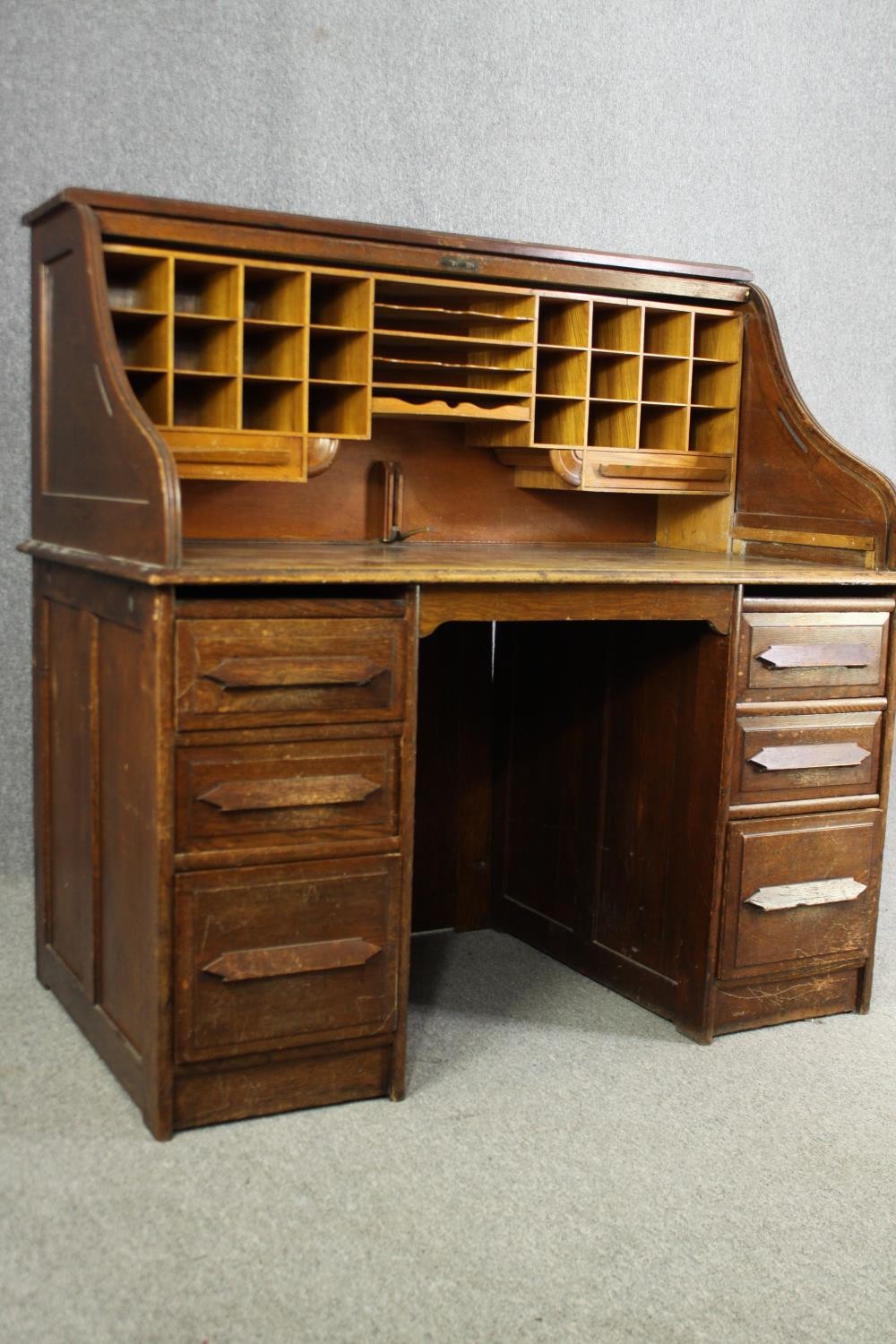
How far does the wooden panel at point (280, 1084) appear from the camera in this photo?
2.42 meters

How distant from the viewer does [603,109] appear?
399 cm

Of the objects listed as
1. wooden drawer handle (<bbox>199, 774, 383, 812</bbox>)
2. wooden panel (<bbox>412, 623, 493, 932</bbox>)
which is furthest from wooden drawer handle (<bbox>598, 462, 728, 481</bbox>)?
wooden drawer handle (<bbox>199, 774, 383, 812</bbox>)

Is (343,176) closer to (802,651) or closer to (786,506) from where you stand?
(786,506)

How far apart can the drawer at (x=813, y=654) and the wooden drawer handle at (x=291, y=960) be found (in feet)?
3.08

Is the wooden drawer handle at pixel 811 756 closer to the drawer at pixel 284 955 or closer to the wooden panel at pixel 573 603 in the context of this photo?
the wooden panel at pixel 573 603

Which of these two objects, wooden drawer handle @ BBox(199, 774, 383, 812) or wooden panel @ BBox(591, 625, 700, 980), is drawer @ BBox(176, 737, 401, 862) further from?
wooden panel @ BBox(591, 625, 700, 980)

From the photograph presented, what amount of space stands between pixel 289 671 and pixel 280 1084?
73cm

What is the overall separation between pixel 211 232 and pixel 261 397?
1.26 ft

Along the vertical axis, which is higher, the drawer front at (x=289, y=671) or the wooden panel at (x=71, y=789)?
the drawer front at (x=289, y=671)

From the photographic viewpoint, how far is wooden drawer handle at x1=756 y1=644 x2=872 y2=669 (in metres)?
2.84

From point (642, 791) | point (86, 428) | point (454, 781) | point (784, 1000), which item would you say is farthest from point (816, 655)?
point (86, 428)

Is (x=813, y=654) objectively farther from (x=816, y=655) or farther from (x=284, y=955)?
(x=284, y=955)

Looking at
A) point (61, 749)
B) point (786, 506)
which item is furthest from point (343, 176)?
point (61, 749)

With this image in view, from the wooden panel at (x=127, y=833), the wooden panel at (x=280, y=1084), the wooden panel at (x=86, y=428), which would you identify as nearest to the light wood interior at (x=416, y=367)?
the wooden panel at (x=86, y=428)
